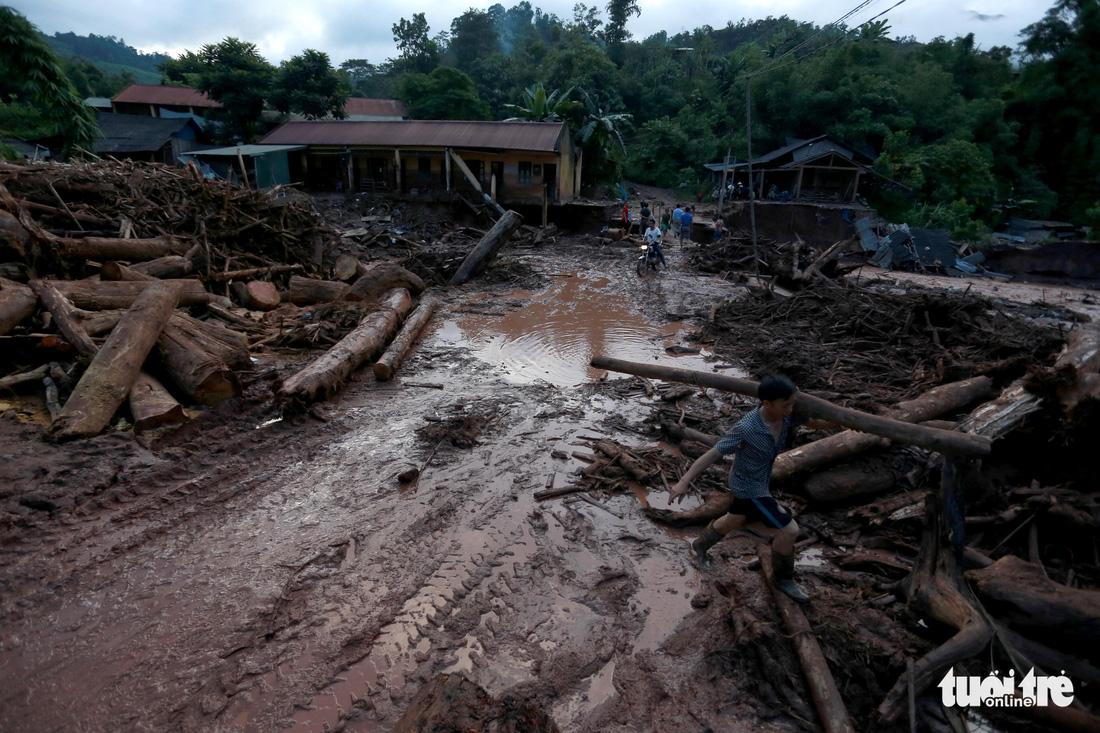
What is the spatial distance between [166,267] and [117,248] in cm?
77

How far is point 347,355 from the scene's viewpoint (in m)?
8.08

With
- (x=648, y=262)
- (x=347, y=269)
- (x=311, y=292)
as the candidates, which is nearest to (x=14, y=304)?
(x=311, y=292)

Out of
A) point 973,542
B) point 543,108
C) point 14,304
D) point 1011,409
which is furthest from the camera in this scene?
point 543,108

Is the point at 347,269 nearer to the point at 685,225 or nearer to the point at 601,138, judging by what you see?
the point at 685,225

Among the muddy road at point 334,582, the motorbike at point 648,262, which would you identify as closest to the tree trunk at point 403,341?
the muddy road at point 334,582

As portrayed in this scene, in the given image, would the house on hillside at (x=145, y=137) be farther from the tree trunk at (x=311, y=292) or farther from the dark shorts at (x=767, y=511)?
the dark shorts at (x=767, y=511)

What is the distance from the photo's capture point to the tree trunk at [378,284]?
38.9ft

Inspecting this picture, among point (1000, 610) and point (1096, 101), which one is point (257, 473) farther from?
point (1096, 101)

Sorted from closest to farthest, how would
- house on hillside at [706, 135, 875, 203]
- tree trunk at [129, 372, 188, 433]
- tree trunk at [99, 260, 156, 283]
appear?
tree trunk at [129, 372, 188, 433]
tree trunk at [99, 260, 156, 283]
house on hillside at [706, 135, 875, 203]

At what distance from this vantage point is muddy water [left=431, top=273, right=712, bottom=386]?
9500 mm

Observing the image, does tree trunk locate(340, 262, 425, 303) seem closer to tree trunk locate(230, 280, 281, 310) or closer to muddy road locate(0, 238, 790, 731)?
tree trunk locate(230, 280, 281, 310)

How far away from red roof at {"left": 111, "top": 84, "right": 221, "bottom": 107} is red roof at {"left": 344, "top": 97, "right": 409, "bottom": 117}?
11.6 m

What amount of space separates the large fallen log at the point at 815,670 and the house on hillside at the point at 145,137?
39.0m

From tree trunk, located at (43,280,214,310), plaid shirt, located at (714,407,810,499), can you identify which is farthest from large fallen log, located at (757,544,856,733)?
tree trunk, located at (43,280,214,310)
